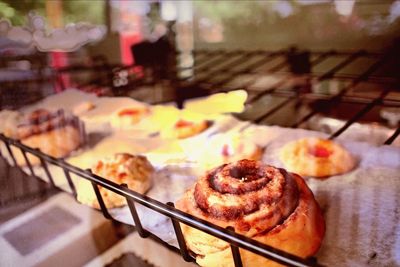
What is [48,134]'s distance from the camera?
1.44 metres

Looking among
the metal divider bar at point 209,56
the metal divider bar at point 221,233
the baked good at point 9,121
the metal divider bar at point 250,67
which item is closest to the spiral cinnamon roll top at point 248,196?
the metal divider bar at point 221,233

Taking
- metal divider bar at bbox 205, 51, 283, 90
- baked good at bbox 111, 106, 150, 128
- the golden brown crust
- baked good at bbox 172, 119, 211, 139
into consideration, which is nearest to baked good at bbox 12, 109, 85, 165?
the golden brown crust

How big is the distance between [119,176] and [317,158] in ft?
2.23

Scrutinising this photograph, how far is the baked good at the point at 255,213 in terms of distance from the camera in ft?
2.65

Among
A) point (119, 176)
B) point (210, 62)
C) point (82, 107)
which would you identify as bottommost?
point (119, 176)

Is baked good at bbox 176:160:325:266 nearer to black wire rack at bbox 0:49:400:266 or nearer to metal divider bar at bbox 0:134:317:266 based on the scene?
metal divider bar at bbox 0:134:317:266

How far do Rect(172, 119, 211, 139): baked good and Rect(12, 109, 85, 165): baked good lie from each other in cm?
41

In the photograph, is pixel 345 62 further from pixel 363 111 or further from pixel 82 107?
pixel 82 107

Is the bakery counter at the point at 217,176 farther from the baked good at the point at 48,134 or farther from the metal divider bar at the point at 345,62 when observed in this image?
the metal divider bar at the point at 345,62

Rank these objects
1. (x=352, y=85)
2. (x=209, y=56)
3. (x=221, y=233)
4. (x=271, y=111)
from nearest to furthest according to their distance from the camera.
→ (x=221, y=233) < (x=352, y=85) < (x=271, y=111) < (x=209, y=56)

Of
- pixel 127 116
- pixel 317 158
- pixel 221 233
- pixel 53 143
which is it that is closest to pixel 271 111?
pixel 317 158

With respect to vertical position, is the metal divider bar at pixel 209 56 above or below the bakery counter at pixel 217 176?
above

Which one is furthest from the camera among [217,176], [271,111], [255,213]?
[271,111]

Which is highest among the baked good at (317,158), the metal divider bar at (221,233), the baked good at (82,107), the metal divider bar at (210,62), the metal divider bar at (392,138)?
the metal divider bar at (210,62)
